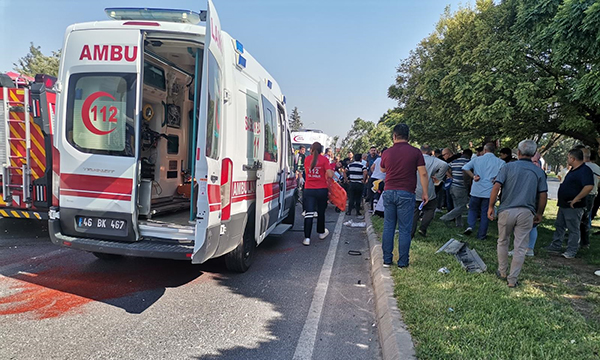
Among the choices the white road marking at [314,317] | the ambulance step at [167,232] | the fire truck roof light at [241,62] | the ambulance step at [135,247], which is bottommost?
the white road marking at [314,317]

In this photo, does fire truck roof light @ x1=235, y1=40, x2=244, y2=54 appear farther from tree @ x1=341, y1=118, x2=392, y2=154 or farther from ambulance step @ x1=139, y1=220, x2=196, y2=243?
tree @ x1=341, y1=118, x2=392, y2=154

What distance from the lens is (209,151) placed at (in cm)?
391

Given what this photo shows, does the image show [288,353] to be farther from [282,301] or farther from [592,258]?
[592,258]

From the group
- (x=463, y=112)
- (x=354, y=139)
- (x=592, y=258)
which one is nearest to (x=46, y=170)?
(x=592, y=258)

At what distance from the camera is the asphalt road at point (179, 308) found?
331 cm

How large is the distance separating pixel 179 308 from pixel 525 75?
9591mm

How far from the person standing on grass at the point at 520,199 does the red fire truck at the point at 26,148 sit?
6802mm

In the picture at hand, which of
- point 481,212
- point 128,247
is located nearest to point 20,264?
point 128,247

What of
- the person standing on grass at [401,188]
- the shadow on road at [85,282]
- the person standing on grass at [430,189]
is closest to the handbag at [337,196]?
the person standing on grass at [430,189]

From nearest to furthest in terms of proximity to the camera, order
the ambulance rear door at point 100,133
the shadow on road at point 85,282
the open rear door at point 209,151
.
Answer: the open rear door at point 209,151 < the shadow on road at point 85,282 < the ambulance rear door at point 100,133

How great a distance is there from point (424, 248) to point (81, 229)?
16.4ft

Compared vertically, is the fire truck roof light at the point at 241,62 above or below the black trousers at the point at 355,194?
above

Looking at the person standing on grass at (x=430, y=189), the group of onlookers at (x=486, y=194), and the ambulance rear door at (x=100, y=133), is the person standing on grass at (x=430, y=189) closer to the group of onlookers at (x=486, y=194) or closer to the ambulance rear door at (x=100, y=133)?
the group of onlookers at (x=486, y=194)

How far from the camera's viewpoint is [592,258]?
6383mm
